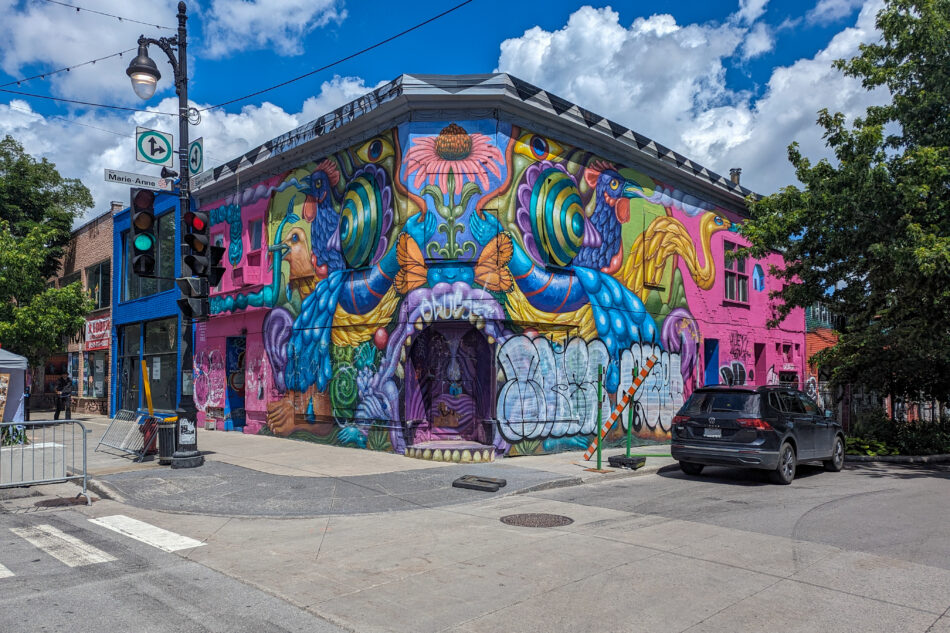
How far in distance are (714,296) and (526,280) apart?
866 cm

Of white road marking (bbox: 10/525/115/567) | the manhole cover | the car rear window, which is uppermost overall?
the car rear window

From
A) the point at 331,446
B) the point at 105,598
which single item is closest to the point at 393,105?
the point at 331,446

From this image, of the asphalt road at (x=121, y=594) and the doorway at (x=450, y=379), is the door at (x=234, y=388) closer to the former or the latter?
the doorway at (x=450, y=379)

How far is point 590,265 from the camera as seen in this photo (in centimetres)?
1612

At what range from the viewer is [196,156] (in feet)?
39.9

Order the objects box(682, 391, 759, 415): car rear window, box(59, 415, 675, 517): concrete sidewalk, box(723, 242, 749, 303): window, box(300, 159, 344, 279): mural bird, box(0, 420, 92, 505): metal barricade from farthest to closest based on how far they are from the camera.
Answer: box(723, 242, 749, 303): window < box(300, 159, 344, 279): mural bird < box(682, 391, 759, 415): car rear window < box(0, 420, 92, 505): metal barricade < box(59, 415, 675, 517): concrete sidewalk

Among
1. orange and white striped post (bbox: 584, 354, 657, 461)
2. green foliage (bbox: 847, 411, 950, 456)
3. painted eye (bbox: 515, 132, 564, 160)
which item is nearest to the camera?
orange and white striped post (bbox: 584, 354, 657, 461)

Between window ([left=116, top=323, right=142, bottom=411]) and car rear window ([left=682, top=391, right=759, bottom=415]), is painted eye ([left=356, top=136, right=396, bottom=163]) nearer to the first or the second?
car rear window ([left=682, top=391, right=759, bottom=415])

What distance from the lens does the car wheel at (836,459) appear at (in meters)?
13.3

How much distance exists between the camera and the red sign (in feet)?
85.1

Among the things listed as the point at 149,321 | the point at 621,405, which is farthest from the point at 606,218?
the point at 149,321

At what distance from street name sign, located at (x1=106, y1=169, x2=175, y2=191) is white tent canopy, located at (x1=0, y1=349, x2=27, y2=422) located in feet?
22.1

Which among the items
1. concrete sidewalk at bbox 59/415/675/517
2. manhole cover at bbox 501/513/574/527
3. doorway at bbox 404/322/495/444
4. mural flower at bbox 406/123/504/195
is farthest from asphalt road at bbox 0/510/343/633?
mural flower at bbox 406/123/504/195

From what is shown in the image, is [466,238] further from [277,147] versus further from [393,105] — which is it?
[277,147]
